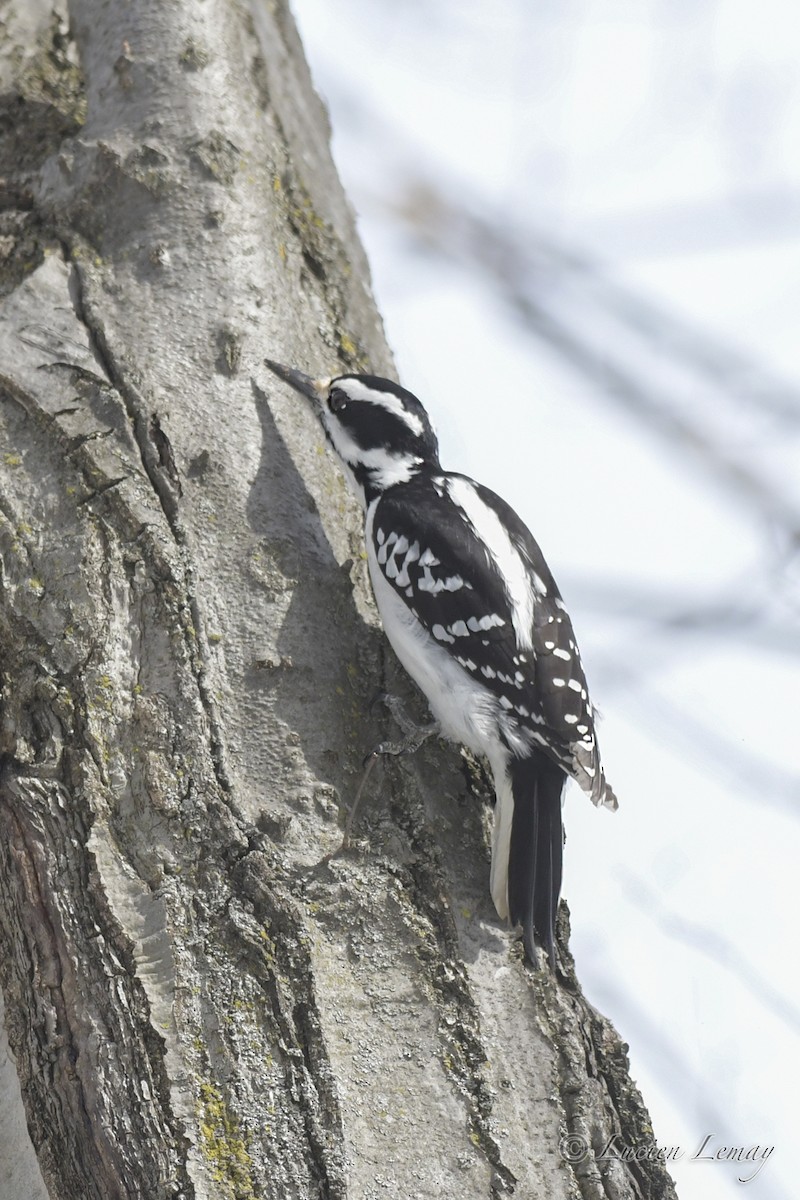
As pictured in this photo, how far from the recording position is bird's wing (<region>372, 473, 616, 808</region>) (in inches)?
110

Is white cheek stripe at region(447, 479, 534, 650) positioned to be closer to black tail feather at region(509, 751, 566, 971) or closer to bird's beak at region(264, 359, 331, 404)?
black tail feather at region(509, 751, 566, 971)

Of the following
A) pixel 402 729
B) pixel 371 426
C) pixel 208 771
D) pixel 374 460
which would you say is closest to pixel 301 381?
pixel 371 426

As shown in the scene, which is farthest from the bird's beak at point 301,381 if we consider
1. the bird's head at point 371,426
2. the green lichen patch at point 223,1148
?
the green lichen patch at point 223,1148

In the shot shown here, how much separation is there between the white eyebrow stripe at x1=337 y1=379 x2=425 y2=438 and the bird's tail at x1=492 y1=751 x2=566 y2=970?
1.09m

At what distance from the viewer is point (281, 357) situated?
294 centimetres

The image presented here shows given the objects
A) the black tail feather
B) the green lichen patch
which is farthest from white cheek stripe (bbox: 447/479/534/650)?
the green lichen patch

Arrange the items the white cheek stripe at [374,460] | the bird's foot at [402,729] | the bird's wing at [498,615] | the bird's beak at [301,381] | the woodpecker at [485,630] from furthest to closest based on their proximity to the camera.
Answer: the white cheek stripe at [374,460] → the bird's beak at [301,381] → the bird's wing at [498,615] → the woodpecker at [485,630] → the bird's foot at [402,729]

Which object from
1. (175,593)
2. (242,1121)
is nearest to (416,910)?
(242,1121)

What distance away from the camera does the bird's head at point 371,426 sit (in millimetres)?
2992

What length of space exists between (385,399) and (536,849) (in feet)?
4.49

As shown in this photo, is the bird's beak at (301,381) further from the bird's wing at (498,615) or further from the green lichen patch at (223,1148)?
the green lichen patch at (223,1148)

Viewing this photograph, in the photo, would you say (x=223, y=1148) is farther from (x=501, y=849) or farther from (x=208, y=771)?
(x=501, y=849)

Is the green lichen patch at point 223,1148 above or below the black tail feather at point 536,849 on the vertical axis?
below

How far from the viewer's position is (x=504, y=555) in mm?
3131
